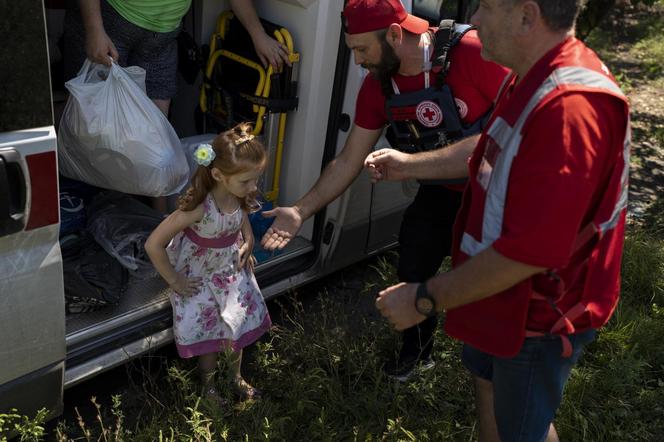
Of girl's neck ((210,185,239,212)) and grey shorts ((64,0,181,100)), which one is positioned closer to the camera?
girl's neck ((210,185,239,212))

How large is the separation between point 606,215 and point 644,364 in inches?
68.3

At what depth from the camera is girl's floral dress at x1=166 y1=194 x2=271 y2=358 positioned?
8.96 ft

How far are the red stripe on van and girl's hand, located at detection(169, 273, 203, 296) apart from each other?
63 centimetres

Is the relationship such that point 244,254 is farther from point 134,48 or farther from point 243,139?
point 134,48

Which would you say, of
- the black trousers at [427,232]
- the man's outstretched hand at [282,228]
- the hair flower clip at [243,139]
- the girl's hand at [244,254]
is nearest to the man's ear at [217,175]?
the hair flower clip at [243,139]

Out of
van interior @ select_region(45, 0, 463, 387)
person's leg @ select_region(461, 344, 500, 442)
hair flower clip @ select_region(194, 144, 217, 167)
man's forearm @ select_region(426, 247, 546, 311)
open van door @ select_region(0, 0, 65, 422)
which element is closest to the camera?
man's forearm @ select_region(426, 247, 546, 311)

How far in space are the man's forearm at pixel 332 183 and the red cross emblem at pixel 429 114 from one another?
1.25 ft

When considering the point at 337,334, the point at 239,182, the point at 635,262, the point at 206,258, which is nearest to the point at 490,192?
the point at 239,182

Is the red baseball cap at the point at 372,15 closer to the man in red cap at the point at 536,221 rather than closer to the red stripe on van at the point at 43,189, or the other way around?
the man in red cap at the point at 536,221

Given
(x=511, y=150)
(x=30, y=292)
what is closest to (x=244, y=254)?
(x=30, y=292)

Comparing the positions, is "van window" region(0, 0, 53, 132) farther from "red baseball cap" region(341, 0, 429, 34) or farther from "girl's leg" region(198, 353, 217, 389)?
"girl's leg" region(198, 353, 217, 389)

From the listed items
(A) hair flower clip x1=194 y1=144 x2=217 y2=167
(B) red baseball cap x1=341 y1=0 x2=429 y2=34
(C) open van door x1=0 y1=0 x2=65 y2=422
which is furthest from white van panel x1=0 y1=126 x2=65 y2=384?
(B) red baseball cap x1=341 y1=0 x2=429 y2=34

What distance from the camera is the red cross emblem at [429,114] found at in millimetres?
2639

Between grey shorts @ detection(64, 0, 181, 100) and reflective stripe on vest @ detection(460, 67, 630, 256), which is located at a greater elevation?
reflective stripe on vest @ detection(460, 67, 630, 256)
